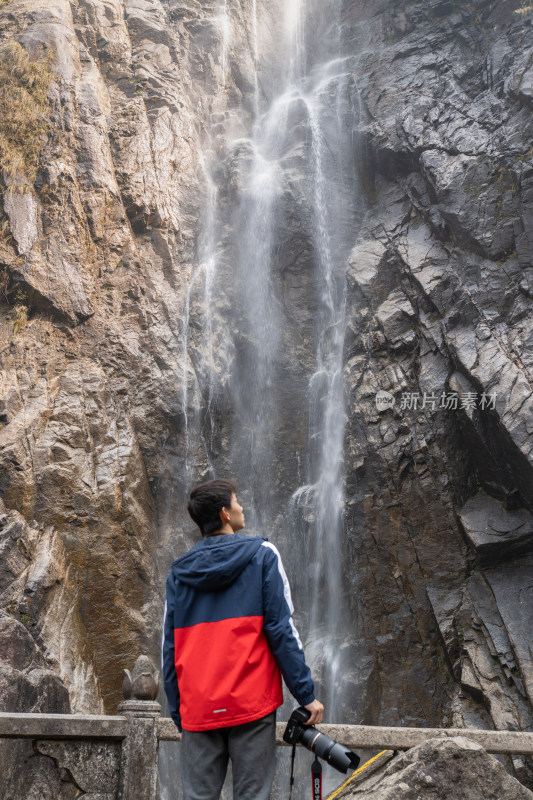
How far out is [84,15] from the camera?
15.1m

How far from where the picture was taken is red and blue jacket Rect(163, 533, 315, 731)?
2.51 m

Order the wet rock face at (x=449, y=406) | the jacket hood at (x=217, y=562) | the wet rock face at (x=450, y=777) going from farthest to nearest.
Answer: the wet rock face at (x=449, y=406), the wet rock face at (x=450, y=777), the jacket hood at (x=217, y=562)

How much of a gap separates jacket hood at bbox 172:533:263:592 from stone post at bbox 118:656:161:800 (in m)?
2.33

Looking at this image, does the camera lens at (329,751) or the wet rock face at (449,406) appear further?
the wet rock face at (449,406)


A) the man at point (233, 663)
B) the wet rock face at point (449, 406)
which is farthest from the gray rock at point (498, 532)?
the man at point (233, 663)

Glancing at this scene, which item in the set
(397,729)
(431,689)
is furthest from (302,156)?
(397,729)

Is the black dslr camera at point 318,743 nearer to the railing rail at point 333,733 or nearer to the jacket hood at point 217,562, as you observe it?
the jacket hood at point 217,562

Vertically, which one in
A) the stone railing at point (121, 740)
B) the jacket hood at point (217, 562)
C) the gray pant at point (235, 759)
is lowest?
the stone railing at point (121, 740)

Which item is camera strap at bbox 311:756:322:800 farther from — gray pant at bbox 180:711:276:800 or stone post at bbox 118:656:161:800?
stone post at bbox 118:656:161:800

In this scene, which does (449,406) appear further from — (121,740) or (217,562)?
(217,562)

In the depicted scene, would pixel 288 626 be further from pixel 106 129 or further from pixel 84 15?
pixel 84 15

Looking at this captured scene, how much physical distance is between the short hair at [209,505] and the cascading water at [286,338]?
817 centimetres

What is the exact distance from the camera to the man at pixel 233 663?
2.50 meters

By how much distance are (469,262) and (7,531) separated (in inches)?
368
